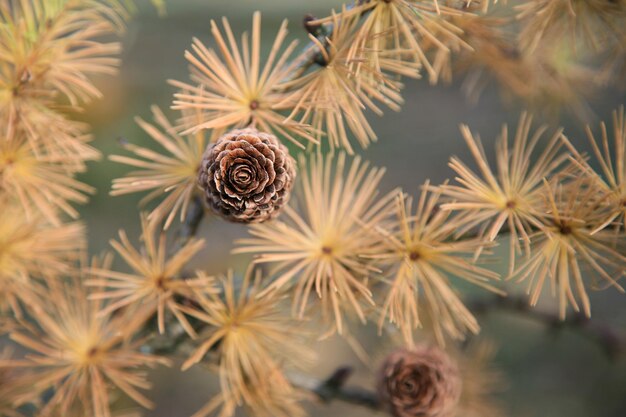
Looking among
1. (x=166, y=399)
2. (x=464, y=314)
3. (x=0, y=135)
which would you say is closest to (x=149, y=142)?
(x=166, y=399)

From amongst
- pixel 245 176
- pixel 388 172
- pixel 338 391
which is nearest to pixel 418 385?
pixel 338 391

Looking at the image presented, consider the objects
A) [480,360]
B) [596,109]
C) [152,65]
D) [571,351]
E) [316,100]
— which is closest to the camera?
[316,100]

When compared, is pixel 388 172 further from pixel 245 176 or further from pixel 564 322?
pixel 245 176

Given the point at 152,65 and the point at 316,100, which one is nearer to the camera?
the point at 316,100

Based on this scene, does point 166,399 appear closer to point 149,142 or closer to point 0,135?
point 149,142

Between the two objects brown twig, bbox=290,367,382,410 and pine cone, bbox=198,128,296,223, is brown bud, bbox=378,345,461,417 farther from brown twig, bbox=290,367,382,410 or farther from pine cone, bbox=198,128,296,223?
pine cone, bbox=198,128,296,223

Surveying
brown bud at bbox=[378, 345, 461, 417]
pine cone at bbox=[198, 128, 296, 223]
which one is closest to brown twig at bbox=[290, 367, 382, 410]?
brown bud at bbox=[378, 345, 461, 417]
